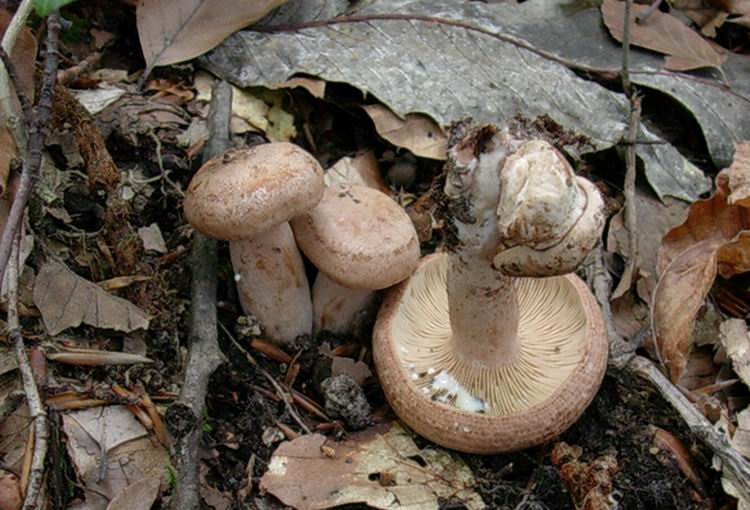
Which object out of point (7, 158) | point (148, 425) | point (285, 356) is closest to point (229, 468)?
point (148, 425)

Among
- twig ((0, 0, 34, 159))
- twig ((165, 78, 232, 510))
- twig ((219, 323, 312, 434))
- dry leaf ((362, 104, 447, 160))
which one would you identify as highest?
twig ((0, 0, 34, 159))

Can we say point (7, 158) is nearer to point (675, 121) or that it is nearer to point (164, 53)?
point (164, 53)

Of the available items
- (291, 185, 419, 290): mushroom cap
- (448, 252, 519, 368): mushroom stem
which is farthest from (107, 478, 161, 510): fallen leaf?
(448, 252, 519, 368): mushroom stem

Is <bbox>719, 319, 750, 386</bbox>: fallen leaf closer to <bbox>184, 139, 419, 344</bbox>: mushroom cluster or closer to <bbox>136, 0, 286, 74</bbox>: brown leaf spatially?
<bbox>184, 139, 419, 344</bbox>: mushroom cluster

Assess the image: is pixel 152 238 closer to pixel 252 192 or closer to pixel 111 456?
pixel 252 192

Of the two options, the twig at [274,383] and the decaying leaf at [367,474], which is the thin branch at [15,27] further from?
the decaying leaf at [367,474]

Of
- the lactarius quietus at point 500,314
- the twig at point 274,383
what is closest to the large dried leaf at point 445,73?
the lactarius quietus at point 500,314
